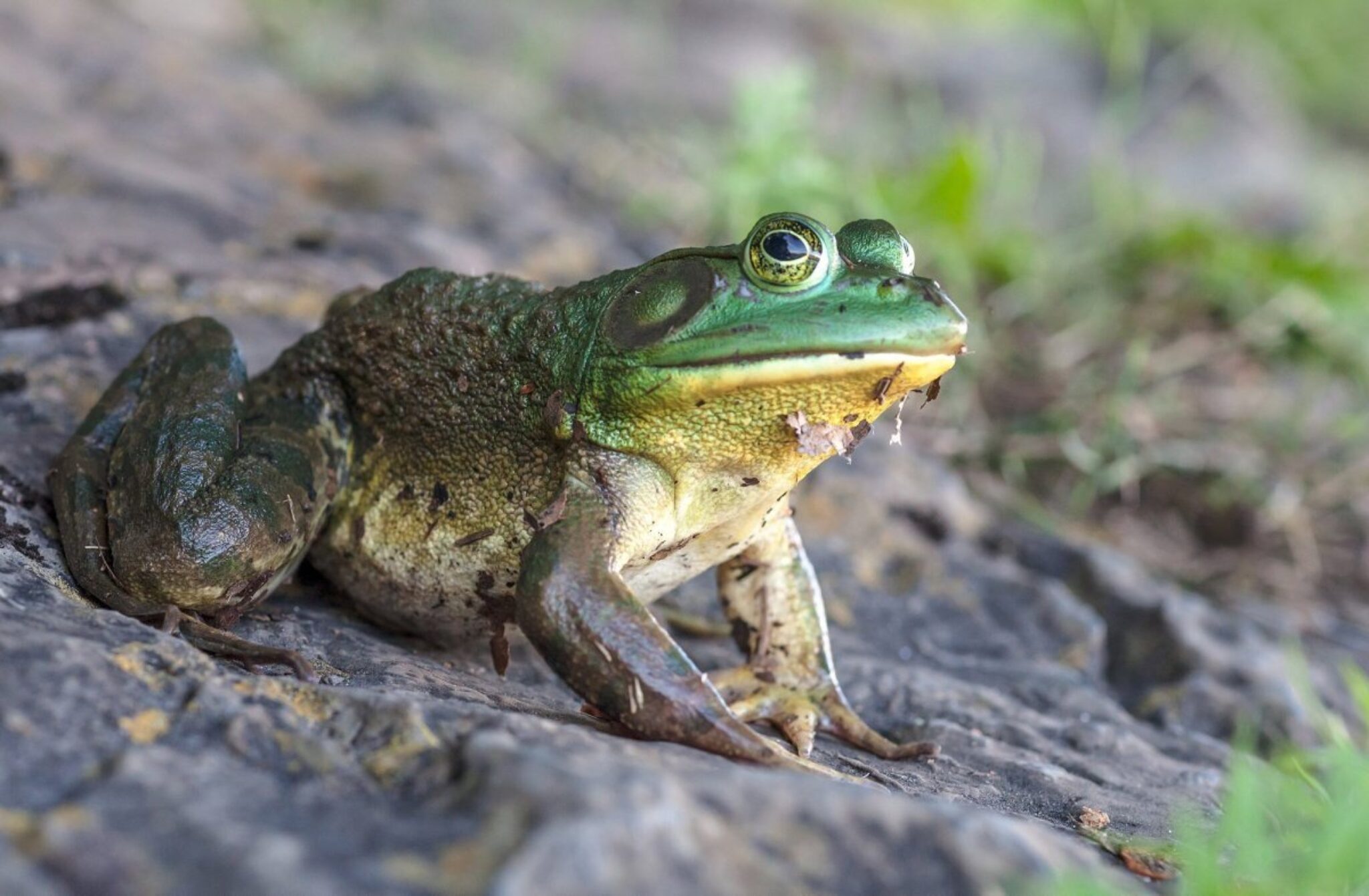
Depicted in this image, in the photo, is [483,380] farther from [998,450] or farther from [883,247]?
[998,450]

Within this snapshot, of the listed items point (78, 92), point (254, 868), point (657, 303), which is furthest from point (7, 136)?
point (254, 868)

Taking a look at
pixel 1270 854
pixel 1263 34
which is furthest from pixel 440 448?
pixel 1263 34

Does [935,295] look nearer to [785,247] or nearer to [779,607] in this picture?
[785,247]

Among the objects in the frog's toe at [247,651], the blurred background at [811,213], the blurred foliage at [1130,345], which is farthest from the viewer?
the blurred foliage at [1130,345]

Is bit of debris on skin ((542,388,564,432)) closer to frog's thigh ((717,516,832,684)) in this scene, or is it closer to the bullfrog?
the bullfrog

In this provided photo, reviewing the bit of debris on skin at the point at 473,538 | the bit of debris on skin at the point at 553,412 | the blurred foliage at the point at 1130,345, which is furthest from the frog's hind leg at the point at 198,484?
the blurred foliage at the point at 1130,345

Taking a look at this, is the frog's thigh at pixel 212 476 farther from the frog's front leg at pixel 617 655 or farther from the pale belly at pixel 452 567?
the frog's front leg at pixel 617 655
